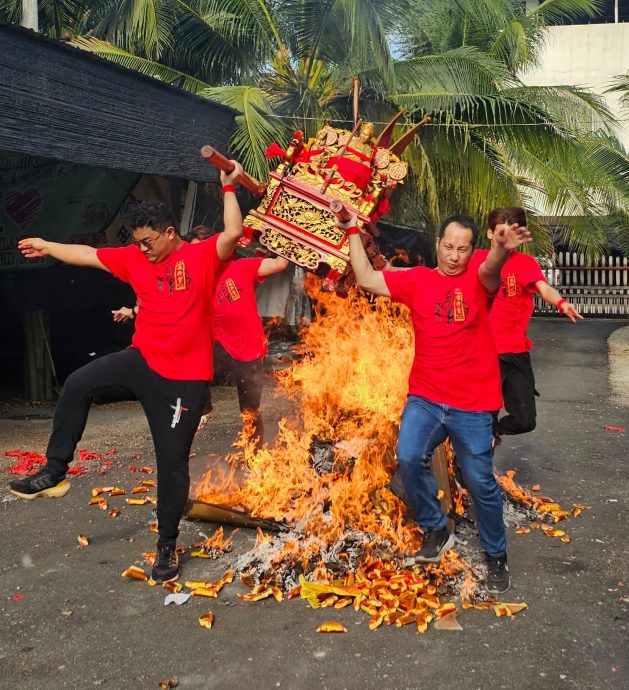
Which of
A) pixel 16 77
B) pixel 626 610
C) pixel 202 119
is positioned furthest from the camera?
pixel 202 119

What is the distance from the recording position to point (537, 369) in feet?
44.7

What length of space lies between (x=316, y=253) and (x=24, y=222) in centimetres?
601

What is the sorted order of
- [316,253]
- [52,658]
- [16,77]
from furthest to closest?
[16,77]
[316,253]
[52,658]

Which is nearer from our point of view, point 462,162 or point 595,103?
point 462,162

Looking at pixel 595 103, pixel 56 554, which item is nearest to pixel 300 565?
pixel 56 554

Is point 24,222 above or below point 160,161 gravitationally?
below

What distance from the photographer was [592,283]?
25672mm

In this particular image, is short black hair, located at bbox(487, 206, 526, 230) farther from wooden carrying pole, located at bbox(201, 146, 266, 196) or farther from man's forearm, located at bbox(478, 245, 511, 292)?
wooden carrying pole, located at bbox(201, 146, 266, 196)

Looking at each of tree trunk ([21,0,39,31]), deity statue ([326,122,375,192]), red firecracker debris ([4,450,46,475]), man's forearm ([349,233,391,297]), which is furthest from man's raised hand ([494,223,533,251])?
tree trunk ([21,0,39,31])

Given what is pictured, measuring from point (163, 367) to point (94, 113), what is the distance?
411cm

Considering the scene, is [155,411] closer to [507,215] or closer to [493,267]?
[493,267]

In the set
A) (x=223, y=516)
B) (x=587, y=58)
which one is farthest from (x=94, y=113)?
(x=587, y=58)

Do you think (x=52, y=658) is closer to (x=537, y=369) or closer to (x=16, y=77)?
(x=16, y=77)

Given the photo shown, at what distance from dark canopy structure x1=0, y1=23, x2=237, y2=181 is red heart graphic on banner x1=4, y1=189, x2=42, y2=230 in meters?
1.86
